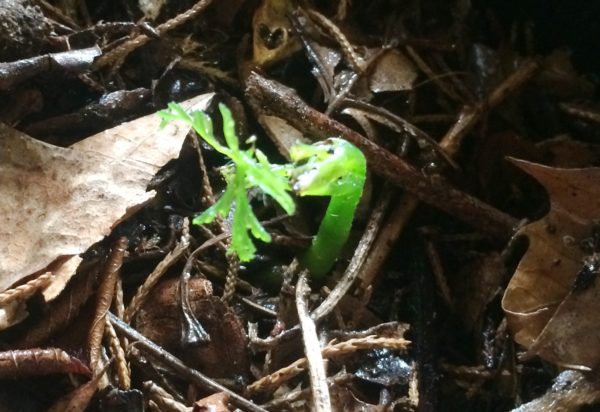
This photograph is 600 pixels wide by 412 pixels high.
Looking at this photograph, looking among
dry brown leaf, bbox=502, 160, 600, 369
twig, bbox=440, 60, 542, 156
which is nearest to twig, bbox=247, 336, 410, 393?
dry brown leaf, bbox=502, 160, 600, 369

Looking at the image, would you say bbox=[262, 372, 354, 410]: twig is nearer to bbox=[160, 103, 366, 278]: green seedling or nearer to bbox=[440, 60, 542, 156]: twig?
bbox=[160, 103, 366, 278]: green seedling

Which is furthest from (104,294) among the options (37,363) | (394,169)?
(394,169)

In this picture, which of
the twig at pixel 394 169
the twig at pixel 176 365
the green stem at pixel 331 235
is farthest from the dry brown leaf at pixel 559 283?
the twig at pixel 176 365

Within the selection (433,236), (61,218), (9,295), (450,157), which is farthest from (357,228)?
(9,295)

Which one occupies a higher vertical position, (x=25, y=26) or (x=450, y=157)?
(x=25, y=26)

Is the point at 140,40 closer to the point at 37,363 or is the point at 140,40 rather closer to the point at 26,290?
the point at 26,290

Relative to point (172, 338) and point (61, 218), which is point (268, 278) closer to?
point (172, 338)
